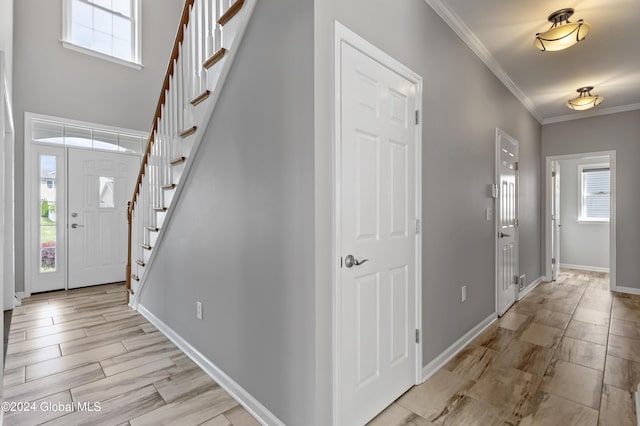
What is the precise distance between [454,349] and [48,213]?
5139mm

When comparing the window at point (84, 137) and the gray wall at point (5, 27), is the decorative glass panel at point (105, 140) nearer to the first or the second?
the window at point (84, 137)

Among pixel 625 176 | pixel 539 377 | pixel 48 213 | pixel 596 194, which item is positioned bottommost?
pixel 539 377

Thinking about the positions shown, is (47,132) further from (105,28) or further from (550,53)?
(550,53)

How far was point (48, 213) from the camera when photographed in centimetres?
424

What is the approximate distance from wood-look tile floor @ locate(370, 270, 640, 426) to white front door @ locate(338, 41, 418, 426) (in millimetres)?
225

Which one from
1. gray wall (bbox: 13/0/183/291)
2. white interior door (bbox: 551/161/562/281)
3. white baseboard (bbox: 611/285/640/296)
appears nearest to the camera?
gray wall (bbox: 13/0/183/291)

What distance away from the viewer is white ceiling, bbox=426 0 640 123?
230 centimetres

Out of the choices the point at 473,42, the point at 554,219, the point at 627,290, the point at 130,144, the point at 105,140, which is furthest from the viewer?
the point at 554,219

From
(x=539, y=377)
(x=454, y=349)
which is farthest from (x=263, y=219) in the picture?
(x=539, y=377)

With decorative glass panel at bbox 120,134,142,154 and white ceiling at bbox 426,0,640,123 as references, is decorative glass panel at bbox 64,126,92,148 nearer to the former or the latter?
decorative glass panel at bbox 120,134,142,154

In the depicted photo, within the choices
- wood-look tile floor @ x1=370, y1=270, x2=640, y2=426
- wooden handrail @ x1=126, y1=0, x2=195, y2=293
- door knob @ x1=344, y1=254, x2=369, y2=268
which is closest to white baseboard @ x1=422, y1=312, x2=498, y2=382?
wood-look tile floor @ x1=370, y1=270, x2=640, y2=426

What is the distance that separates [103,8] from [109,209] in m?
2.90

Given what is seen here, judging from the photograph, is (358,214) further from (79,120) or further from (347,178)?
(79,120)

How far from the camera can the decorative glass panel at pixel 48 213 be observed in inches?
164
